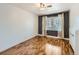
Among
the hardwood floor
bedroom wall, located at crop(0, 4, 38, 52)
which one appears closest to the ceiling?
bedroom wall, located at crop(0, 4, 38, 52)

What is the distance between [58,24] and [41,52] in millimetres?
554

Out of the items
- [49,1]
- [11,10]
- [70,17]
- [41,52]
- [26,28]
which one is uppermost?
[49,1]

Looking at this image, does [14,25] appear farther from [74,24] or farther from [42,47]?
[74,24]

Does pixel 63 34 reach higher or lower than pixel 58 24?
lower

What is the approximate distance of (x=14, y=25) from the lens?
172 centimetres

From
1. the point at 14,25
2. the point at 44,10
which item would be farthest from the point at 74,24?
the point at 14,25

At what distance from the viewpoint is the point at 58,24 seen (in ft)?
5.67

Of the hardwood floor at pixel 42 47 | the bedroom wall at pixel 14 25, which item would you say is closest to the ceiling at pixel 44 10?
the bedroom wall at pixel 14 25

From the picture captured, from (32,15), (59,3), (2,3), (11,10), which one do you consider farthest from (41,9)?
(2,3)

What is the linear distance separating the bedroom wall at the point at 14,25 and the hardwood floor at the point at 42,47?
0.09m

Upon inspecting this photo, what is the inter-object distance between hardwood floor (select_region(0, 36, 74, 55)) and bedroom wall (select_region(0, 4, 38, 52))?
0.09m

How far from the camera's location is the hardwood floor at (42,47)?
1.63 metres

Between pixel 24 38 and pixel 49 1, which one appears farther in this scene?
pixel 24 38

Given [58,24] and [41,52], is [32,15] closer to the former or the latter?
[58,24]
